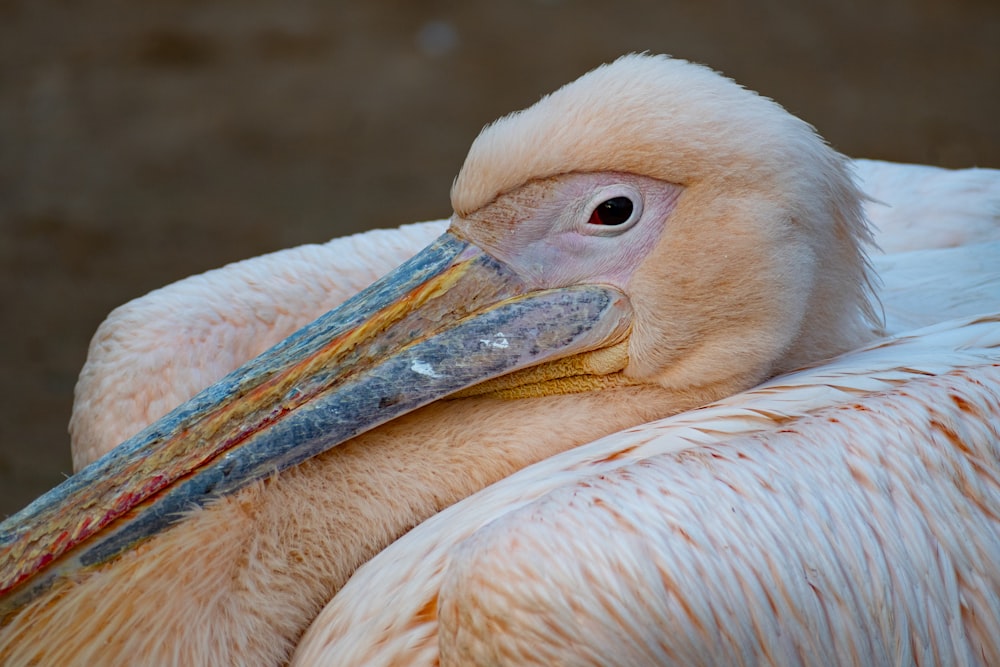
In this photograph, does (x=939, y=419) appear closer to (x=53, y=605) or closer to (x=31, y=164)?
(x=53, y=605)

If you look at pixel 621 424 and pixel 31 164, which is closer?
pixel 621 424

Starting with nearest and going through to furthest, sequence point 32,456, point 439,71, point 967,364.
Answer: point 967,364
point 32,456
point 439,71

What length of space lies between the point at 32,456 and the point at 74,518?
7.53 feet

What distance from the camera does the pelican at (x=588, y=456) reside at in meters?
1.55

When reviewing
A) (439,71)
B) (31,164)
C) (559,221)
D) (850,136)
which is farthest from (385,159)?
(559,221)

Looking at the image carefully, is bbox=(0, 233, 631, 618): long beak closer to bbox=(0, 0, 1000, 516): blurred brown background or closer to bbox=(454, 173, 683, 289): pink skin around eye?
bbox=(454, 173, 683, 289): pink skin around eye

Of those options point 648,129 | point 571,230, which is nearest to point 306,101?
point 571,230

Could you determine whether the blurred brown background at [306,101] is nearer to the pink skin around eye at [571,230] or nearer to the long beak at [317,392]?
the long beak at [317,392]

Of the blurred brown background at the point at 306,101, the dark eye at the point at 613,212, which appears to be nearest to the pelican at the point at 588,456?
the dark eye at the point at 613,212

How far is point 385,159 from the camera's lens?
5.48 meters

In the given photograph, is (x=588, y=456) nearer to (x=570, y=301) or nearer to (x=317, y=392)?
(x=570, y=301)

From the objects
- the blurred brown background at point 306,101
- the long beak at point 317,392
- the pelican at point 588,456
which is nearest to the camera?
the pelican at point 588,456

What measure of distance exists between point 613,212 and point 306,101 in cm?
421

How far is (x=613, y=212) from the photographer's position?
6.29 ft
